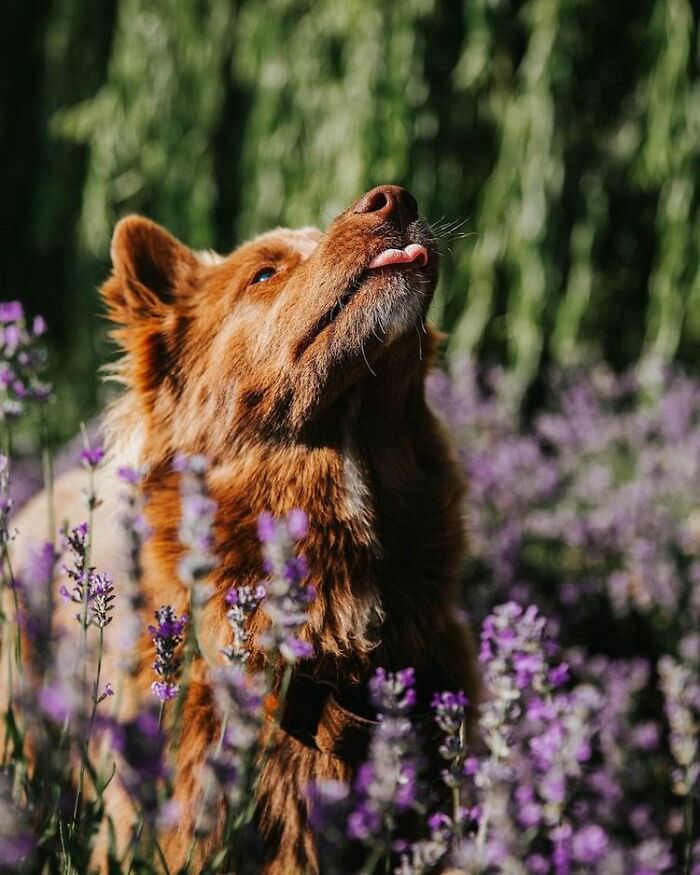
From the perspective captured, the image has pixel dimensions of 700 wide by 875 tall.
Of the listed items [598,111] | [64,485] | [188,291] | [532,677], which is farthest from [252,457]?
[598,111]

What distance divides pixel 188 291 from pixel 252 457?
2.24ft

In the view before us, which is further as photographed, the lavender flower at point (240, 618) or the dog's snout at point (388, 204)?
the dog's snout at point (388, 204)

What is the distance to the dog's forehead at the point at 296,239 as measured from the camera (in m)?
2.58

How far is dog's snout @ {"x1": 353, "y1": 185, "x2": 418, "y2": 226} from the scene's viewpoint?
2229mm

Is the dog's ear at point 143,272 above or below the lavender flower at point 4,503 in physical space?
above

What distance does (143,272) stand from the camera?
2.76 metres

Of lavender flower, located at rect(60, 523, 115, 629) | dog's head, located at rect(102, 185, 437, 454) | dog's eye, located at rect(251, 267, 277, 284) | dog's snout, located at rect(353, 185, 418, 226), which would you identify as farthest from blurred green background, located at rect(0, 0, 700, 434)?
lavender flower, located at rect(60, 523, 115, 629)

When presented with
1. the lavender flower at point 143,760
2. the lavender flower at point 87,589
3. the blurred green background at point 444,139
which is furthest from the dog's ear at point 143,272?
the blurred green background at point 444,139

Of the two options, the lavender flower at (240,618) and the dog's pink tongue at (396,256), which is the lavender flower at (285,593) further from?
the dog's pink tongue at (396,256)

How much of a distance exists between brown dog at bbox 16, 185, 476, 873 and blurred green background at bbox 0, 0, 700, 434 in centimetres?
A: 267

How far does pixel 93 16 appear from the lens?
6223 millimetres

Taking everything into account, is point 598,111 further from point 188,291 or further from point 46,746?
point 46,746

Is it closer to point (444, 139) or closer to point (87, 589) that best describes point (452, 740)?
point (87, 589)

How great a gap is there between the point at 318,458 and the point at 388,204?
65 centimetres
